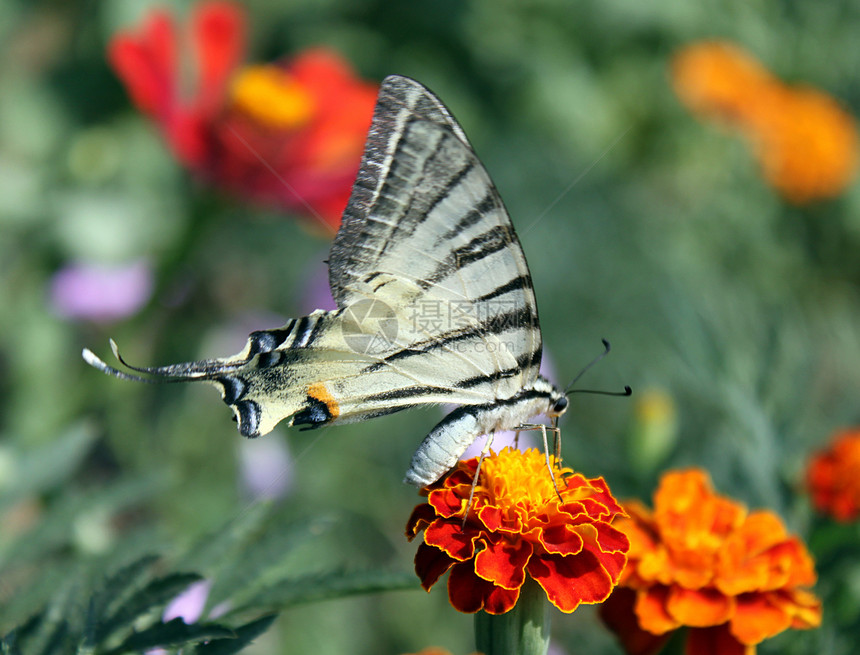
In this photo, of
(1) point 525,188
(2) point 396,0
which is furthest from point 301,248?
(2) point 396,0

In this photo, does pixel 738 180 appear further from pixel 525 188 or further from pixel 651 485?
pixel 651 485

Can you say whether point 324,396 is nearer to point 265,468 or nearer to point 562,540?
point 562,540

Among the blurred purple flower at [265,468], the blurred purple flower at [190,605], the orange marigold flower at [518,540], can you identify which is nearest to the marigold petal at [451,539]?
the orange marigold flower at [518,540]

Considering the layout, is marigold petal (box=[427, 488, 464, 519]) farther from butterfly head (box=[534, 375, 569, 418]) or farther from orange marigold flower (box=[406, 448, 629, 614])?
butterfly head (box=[534, 375, 569, 418])

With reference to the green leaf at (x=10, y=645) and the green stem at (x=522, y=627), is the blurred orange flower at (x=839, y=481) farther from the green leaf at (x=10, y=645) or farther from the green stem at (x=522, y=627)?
the green leaf at (x=10, y=645)

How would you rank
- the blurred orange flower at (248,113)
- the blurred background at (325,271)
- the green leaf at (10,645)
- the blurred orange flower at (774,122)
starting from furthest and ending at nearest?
the blurred orange flower at (774,122)
the blurred orange flower at (248,113)
the blurred background at (325,271)
the green leaf at (10,645)
